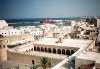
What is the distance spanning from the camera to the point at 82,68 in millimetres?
13945

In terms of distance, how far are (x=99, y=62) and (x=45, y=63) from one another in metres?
6.04

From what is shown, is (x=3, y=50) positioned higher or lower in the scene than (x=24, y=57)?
higher

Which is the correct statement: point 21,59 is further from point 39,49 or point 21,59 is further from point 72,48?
point 72,48

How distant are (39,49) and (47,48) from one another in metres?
1.71

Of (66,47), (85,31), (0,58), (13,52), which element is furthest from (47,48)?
(85,31)

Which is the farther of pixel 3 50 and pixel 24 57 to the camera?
pixel 3 50

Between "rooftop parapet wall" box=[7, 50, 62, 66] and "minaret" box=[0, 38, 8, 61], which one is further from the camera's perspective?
"minaret" box=[0, 38, 8, 61]

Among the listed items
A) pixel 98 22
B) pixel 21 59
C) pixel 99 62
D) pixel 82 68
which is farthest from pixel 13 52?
pixel 98 22

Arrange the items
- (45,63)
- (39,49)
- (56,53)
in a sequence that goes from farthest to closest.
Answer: (39,49), (56,53), (45,63)

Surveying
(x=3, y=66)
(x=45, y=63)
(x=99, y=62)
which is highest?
(x=99, y=62)

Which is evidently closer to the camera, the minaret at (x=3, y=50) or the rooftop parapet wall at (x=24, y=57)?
the rooftop parapet wall at (x=24, y=57)

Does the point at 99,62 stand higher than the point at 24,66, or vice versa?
the point at 99,62

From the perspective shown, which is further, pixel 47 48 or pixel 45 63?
pixel 47 48

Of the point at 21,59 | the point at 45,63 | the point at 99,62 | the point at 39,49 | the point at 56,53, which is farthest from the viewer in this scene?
the point at 39,49
